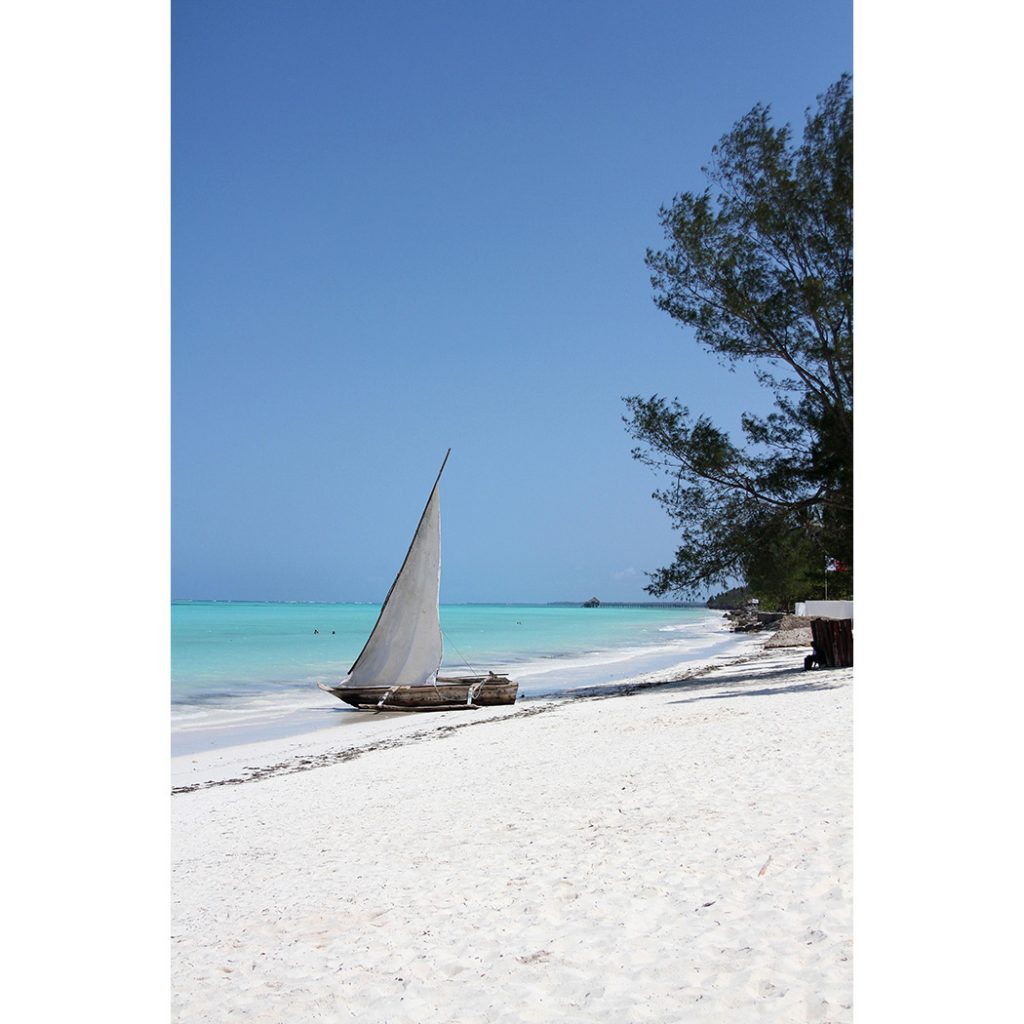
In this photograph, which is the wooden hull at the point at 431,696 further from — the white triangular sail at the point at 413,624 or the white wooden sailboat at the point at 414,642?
the white triangular sail at the point at 413,624

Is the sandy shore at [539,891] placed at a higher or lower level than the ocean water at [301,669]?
higher

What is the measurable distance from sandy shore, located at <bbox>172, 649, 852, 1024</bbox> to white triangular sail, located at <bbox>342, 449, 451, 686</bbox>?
17.9 ft

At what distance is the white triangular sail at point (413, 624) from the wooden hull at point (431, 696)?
8.5 inches

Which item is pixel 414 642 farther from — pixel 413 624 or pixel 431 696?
pixel 431 696

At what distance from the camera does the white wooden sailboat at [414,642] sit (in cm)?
1055

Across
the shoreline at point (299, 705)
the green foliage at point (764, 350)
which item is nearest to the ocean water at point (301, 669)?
the shoreline at point (299, 705)

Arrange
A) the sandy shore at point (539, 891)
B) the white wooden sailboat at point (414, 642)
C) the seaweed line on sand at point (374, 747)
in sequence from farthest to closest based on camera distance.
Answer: the white wooden sailboat at point (414, 642) < the seaweed line on sand at point (374, 747) < the sandy shore at point (539, 891)

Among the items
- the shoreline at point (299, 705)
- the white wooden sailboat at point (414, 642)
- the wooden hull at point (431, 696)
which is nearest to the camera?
the shoreline at point (299, 705)

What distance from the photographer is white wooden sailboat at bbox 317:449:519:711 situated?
10.5 m

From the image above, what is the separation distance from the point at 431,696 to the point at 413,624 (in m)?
0.90

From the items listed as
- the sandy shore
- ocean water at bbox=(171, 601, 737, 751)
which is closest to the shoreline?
ocean water at bbox=(171, 601, 737, 751)
